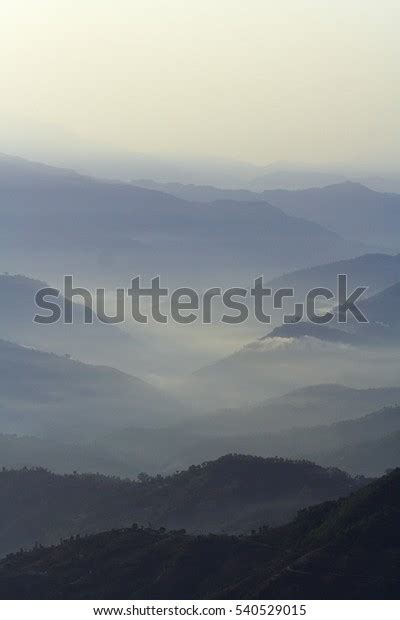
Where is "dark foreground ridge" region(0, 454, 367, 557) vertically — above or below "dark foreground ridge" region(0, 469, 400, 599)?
above

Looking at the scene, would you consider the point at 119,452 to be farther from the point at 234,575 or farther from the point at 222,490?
the point at 234,575

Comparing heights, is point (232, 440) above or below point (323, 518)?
above

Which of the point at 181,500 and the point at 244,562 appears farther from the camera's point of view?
the point at 181,500

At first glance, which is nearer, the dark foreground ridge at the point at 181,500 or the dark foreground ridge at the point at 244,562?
the dark foreground ridge at the point at 244,562

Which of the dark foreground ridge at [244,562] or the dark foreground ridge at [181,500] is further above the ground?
the dark foreground ridge at [181,500]

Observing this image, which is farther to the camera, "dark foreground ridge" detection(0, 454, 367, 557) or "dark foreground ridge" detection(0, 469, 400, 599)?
"dark foreground ridge" detection(0, 454, 367, 557)

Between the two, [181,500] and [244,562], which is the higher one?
[181,500]

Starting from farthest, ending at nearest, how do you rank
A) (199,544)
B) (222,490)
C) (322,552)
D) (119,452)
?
(119,452)
(222,490)
(199,544)
(322,552)
